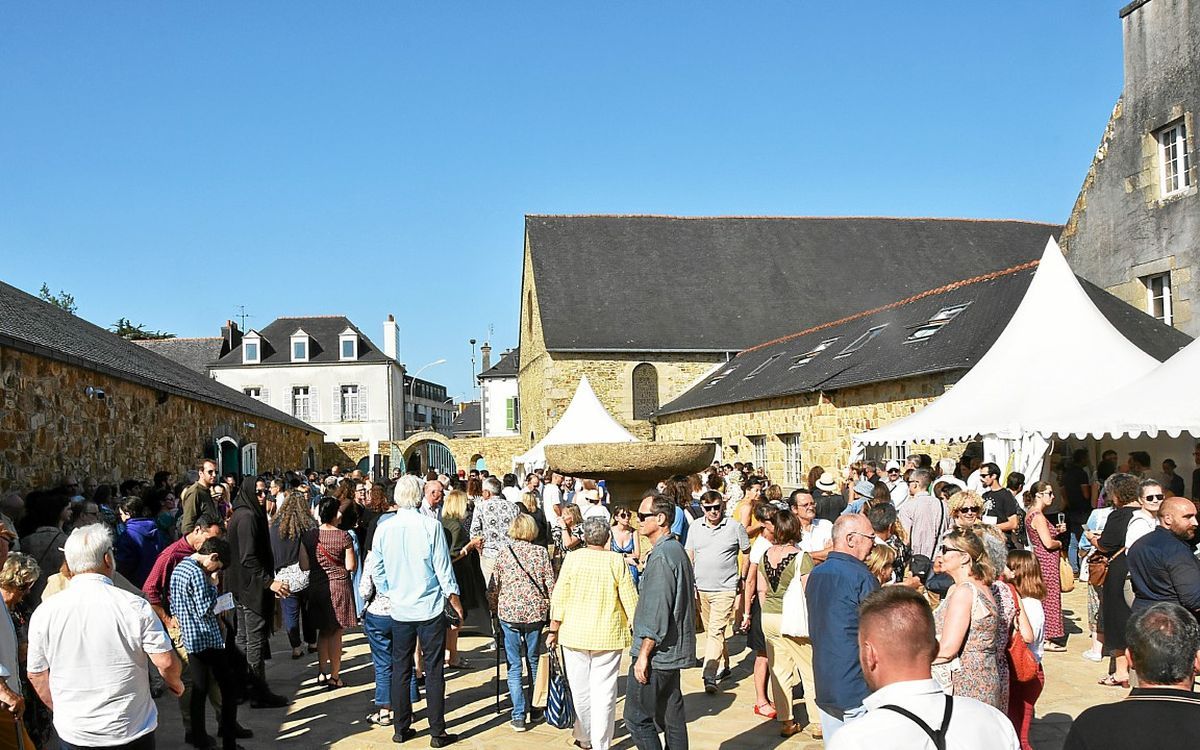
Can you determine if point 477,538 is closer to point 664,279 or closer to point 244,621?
point 244,621

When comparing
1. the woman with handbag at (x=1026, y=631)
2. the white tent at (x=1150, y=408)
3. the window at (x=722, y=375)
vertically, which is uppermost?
the window at (x=722, y=375)

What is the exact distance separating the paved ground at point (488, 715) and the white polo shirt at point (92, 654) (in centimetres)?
240

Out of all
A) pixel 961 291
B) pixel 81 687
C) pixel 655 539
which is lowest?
pixel 81 687

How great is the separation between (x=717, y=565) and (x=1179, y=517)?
331 cm

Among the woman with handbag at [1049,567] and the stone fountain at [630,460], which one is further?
the stone fountain at [630,460]

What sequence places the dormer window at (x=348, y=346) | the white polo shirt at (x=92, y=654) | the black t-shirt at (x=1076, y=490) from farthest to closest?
the dormer window at (x=348, y=346)
the black t-shirt at (x=1076, y=490)
the white polo shirt at (x=92, y=654)

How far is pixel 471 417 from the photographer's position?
60000 mm

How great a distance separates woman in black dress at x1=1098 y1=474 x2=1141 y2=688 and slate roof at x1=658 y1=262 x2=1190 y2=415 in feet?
15.0

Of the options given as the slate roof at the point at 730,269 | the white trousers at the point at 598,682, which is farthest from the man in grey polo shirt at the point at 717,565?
the slate roof at the point at 730,269

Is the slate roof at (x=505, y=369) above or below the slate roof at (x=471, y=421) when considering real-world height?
above

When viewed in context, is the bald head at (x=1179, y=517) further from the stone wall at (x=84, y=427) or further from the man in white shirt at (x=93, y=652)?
the stone wall at (x=84, y=427)

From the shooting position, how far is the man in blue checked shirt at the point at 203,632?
18.6 ft

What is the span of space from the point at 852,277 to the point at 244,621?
29879 millimetres

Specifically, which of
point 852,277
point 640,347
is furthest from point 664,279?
point 852,277
